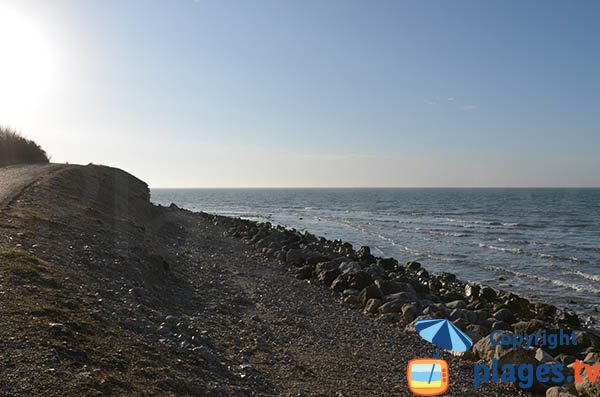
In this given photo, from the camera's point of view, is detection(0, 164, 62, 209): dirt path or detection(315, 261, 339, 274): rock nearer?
detection(0, 164, 62, 209): dirt path

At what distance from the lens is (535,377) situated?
344 inches

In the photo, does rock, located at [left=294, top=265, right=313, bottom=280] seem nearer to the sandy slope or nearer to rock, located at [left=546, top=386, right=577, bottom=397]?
the sandy slope

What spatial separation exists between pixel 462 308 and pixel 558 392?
6.34m

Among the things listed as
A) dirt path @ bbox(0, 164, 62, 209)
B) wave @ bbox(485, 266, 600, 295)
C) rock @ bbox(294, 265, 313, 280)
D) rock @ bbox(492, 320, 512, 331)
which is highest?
dirt path @ bbox(0, 164, 62, 209)

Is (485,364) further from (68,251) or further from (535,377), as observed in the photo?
(68,251)

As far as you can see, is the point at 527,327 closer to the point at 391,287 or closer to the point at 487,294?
the point at 391,287

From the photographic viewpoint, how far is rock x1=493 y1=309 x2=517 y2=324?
13.6m

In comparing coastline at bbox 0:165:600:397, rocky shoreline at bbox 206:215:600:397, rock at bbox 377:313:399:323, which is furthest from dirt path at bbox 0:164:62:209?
rock at bbox 377:313:399:323

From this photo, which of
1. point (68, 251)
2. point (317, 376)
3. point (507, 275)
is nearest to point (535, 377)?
point (317, 376)

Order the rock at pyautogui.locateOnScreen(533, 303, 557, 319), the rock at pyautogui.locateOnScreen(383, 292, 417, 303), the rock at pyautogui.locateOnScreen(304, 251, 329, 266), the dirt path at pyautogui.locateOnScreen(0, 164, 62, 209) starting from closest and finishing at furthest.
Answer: the rock at pyautogui.locateOnScreen(383, 292, 417, 303), the dirt path at pyautogui.locateOnScreen(0, 164, 62, 209), the rock at pyautogui.locateOnScreen(533, 303, 557, 319), the rock at pyautogui.locateOnScreen(304, 251, 329, 266)

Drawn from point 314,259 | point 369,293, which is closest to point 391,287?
point 369,293

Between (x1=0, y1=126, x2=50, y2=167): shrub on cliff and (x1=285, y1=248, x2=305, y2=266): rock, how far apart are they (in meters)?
24.4

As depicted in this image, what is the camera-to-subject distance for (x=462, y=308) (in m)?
14.4

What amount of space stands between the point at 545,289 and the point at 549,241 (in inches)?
692
